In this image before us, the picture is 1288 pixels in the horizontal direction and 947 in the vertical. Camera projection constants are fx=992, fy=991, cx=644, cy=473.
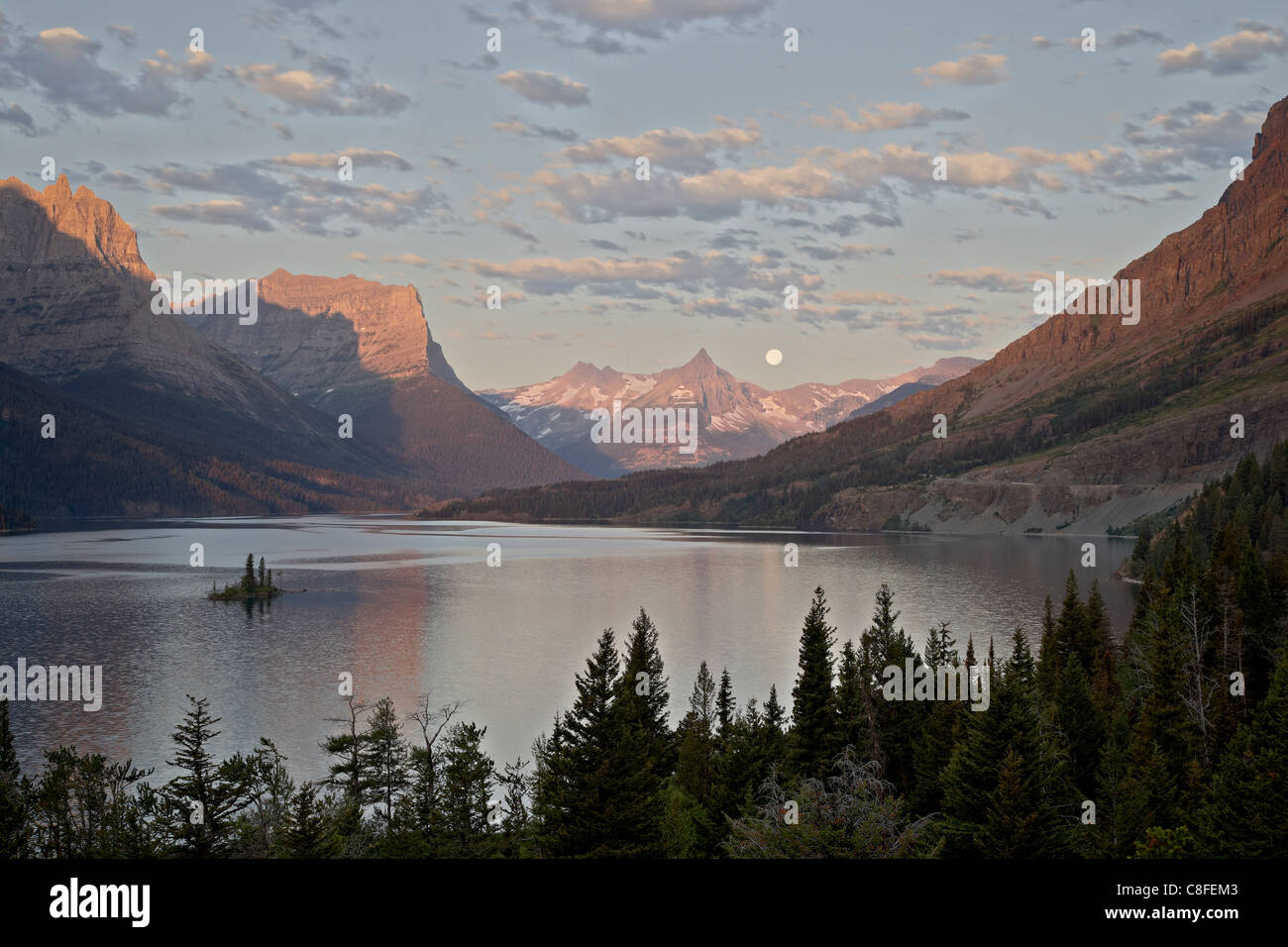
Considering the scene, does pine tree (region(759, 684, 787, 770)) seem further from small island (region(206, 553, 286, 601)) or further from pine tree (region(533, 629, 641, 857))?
small island (region(206, 553, 286, 601))

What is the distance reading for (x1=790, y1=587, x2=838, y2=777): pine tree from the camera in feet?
191

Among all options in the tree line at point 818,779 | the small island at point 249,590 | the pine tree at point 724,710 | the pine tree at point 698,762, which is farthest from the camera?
the small island at point 249,590

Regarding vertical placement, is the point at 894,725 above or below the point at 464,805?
above

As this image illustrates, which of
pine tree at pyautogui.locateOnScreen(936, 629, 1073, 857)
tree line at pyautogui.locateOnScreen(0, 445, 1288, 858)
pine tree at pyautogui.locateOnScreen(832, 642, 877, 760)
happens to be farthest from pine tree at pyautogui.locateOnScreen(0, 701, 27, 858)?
pine tree at pyautogui.locateOnScreen(936, 629, 1073, 857)

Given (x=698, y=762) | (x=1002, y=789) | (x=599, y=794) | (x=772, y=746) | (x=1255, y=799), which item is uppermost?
(x=1002, y=789)

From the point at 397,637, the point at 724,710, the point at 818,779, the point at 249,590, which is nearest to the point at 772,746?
the point at 818,779

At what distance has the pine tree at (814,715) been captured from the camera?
58250 millimetres

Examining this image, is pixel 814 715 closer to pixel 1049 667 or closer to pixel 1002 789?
pixel 1002 789

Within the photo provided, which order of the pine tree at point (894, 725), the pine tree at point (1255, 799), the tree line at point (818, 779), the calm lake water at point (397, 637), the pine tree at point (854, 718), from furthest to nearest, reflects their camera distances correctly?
the calm lake water at point (397, 637) → the pine tree at point (894, 725) → the pine tree at point (854, 718) → the tree line at point (818, 779) → the pine tree at point (1255, 799)

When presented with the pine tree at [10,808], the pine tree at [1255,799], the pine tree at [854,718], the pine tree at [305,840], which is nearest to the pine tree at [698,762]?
the pine tree at [854,718]

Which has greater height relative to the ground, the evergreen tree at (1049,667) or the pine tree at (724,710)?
the evergreen tree at (1049,667)

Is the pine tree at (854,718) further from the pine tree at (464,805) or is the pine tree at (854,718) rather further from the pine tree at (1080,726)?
the pine tree at (464,805)

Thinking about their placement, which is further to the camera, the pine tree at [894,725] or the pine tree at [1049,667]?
the pine tree at [1049,667]

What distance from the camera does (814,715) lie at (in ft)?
195
